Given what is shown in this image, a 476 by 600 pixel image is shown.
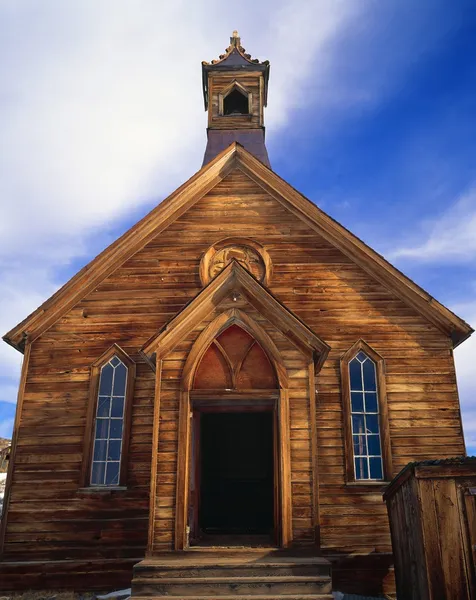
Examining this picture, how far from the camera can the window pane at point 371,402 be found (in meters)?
11.4

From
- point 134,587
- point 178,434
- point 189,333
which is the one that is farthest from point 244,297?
point 134,587

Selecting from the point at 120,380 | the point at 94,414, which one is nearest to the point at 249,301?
the point at 120,380

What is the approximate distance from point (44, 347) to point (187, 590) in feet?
19.5

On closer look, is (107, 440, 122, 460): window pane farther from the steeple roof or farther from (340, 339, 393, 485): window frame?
the steeple roof

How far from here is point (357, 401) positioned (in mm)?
11477

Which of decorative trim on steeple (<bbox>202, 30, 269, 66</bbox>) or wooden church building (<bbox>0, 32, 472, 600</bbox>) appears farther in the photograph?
decorative trim on steeple (<bbox>202, 30, 269, 66</bbox>)

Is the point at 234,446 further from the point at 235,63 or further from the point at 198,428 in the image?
the point at 235,63

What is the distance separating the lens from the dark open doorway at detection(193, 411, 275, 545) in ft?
46.6

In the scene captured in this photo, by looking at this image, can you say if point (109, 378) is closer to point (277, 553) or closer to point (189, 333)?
point (189, 333)

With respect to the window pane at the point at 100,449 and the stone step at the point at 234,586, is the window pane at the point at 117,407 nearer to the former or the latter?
the window pane at the point at 100,449

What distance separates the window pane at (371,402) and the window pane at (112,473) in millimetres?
5096

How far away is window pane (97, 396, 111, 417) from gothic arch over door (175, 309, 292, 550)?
2.58m

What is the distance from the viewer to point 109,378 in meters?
11.7

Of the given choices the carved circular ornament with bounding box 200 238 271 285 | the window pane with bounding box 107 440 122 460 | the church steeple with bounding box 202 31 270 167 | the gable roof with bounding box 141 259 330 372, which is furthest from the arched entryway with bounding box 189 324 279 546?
the church steeple with bounding box 202 31 270 167
